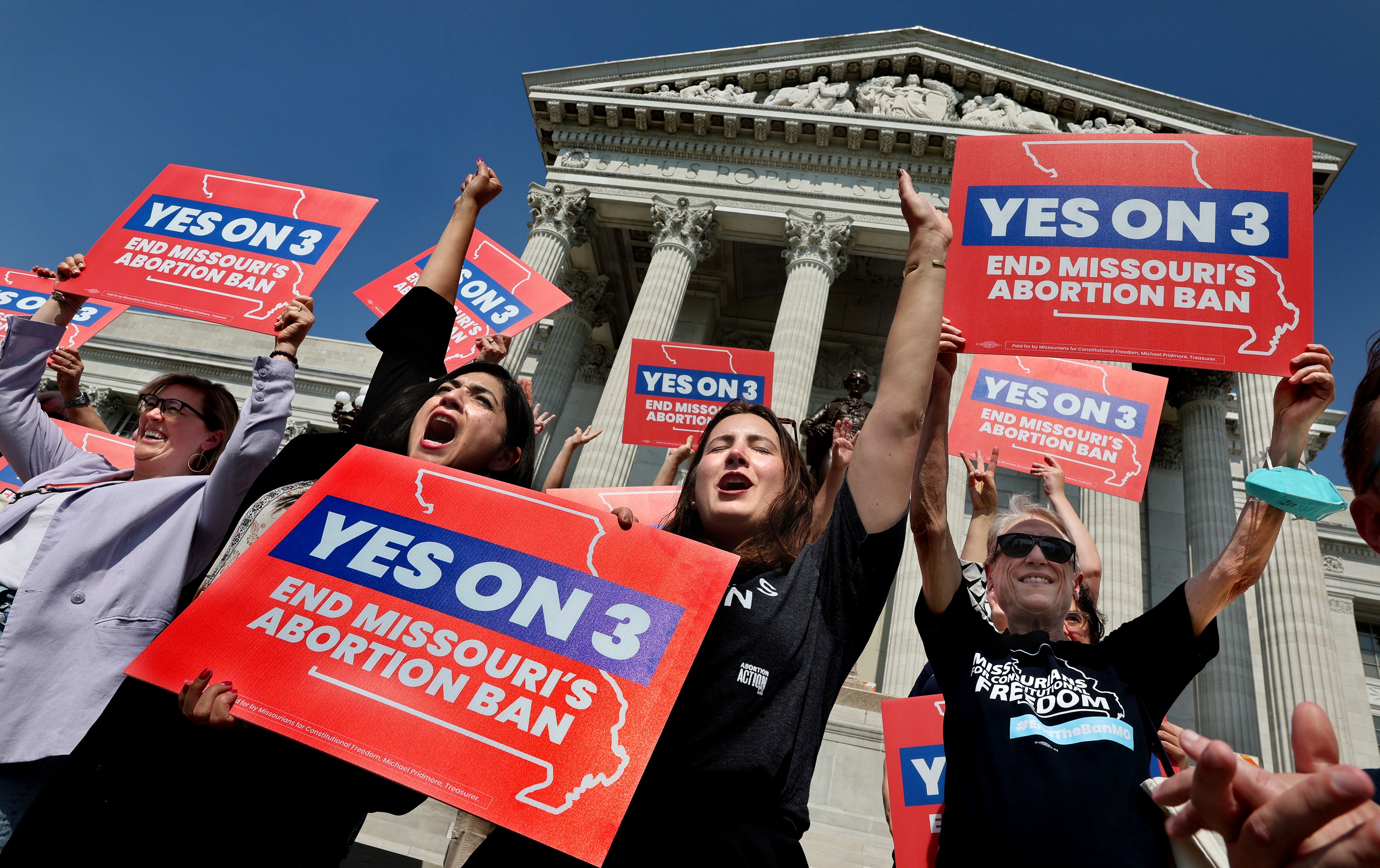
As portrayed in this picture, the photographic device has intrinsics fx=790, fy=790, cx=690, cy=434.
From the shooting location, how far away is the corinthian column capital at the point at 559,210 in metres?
19.8

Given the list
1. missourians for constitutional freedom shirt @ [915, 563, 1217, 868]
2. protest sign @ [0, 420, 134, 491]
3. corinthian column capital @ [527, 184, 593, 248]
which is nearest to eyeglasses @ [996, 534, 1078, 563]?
missourians for constitutional freedom shirt @ [915, 563, 1217, 868]

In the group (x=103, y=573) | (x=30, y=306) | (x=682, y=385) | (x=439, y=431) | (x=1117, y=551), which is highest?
(x=1117, y=551)

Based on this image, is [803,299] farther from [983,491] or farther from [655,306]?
[983,491]

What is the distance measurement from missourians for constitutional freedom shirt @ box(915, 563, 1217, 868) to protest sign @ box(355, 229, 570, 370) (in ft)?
19.9

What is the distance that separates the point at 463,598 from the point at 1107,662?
2196mm

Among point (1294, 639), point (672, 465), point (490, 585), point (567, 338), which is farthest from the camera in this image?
point (567, 338)

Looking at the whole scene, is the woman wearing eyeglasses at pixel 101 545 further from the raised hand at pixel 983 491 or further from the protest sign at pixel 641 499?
the raised hand at pixel 983 491

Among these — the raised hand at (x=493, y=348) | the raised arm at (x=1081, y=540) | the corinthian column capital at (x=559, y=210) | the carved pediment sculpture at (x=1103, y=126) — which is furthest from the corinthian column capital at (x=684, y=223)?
the raised arm at (x=1081, y=540)

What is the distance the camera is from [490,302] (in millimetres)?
8359

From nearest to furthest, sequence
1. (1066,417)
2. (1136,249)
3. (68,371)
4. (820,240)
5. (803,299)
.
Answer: (1136,249), (68,371), (1066,417), (803,299), (820,240)

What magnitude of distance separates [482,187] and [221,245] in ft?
9.93

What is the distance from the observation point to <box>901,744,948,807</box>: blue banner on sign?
3.69 metres

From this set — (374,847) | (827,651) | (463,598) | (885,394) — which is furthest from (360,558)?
(374,847)

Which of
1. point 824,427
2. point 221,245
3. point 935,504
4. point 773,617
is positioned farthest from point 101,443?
point 935,504
